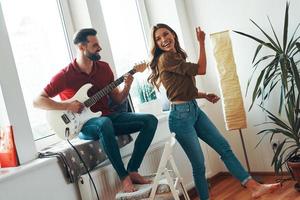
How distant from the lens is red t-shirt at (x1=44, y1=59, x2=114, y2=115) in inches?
99.7

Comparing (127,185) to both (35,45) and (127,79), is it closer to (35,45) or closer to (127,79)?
(127,79)

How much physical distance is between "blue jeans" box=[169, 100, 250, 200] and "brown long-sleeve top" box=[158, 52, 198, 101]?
6cm

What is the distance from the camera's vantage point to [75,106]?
2.42 m

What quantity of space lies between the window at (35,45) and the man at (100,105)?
284 mm

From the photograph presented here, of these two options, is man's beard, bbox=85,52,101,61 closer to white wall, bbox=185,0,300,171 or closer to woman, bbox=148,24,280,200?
woman, bbox=148,24,280,200

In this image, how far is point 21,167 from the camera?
7.22ft

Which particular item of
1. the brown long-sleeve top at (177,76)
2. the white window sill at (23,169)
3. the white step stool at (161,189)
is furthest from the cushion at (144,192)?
the brown long-sleeve top at (177,76)

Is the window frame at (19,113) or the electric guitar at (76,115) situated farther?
the electric guitar at (76,115)

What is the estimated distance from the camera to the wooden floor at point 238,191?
2.86 meters

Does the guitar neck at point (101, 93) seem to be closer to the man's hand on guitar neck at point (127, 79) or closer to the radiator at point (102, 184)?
the man's hand on guitar neck at point (127, 79)

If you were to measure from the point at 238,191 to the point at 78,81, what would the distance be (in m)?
1.59

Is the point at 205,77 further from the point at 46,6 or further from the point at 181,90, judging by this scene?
the point at 46,6

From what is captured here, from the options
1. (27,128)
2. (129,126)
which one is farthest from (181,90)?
(27,128)

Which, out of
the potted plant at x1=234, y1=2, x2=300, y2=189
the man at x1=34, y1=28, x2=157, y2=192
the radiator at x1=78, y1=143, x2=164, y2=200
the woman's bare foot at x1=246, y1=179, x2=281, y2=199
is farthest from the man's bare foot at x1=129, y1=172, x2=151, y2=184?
the potted plant at x1=234, y1=2, x2=300, y2=189
